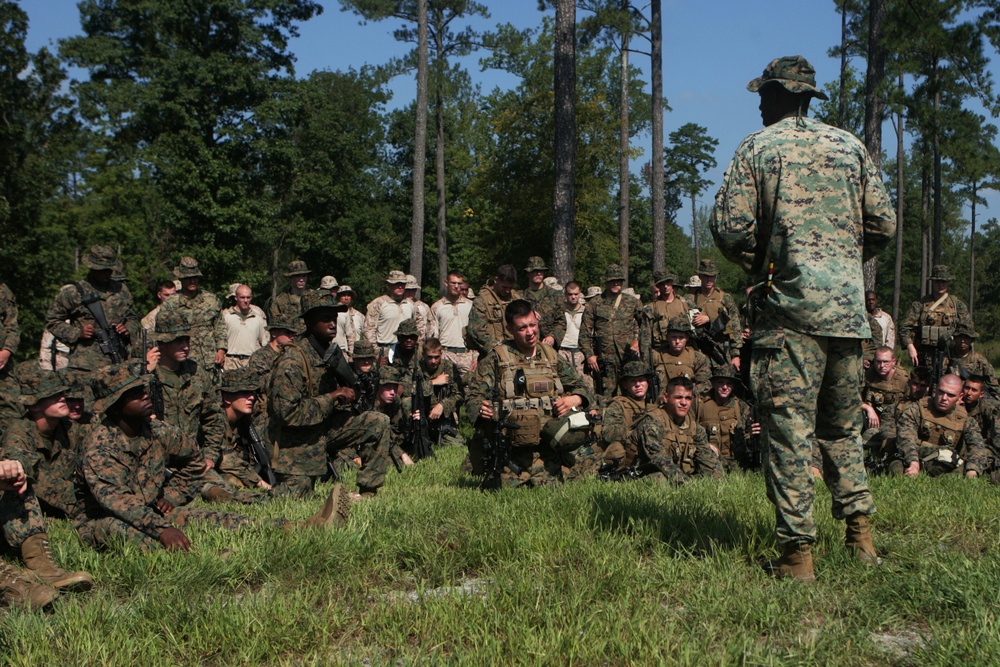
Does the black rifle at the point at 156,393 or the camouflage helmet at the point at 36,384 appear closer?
the camouflage helmet at the point at 36,384

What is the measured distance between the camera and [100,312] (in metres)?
10.8

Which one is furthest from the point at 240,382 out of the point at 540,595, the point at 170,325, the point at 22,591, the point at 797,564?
the point at 797,564

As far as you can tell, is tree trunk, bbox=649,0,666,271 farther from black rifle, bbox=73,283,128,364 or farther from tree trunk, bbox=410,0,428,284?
black rifle, bbox=73,283,128,364

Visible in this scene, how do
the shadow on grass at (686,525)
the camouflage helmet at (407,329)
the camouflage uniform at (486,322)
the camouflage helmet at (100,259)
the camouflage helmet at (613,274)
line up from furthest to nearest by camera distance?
the camouflage helmet at (613,274)
the camouflage helmet at (407,329)
the camouflage uniform at (486,322)
the camouflage helmet at (100,259)
the shadow on grass at (686,525)

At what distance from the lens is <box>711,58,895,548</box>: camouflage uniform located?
4.59 meters

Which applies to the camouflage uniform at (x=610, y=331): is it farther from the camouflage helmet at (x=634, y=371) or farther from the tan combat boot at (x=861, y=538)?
the tan combat boot at (x=861, y=538)

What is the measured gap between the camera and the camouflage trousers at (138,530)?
18.9 feet

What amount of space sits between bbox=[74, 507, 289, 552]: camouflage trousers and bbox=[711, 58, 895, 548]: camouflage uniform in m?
3.27

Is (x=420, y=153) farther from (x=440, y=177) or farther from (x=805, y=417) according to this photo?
(x=805, y=417)

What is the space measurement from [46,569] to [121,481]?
3.08 ft

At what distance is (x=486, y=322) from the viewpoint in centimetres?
A: 1162

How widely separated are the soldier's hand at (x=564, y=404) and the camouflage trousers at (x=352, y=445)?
156cm


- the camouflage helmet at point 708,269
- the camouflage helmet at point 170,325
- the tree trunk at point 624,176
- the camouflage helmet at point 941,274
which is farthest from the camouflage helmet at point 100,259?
the tree trunk at point 624,176

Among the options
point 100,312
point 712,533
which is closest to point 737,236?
point 712,533
